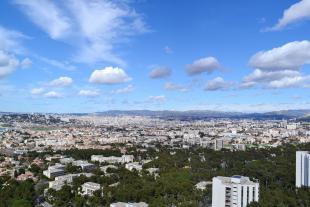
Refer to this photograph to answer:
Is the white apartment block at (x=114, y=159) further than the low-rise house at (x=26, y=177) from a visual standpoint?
Yes

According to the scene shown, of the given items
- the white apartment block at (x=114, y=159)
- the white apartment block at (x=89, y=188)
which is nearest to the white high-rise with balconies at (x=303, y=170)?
Answer: the white apartment block at (x=89, y=188)

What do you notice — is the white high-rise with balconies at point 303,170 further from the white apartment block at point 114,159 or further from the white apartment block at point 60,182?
the white apartment block at point 114,159

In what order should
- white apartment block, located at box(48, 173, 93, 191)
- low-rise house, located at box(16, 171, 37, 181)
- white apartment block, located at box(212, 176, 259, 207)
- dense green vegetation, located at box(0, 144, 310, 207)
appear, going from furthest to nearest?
low-rise house, located at box(16, 171, 37, 181)
white apartment block, located at box(48, 173, 93, 191)
dense green vegetation, located at box(0, 144, 310, 207)
white apartment block, located at box(212, 176, 259, 207)

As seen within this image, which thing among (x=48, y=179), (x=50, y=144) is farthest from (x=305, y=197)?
(x=50, y=144)

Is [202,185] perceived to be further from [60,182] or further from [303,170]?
[60,182]

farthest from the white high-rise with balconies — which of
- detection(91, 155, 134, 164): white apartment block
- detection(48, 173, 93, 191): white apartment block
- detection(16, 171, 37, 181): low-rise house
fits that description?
detection(16, 171, 37, 181): low-rise house

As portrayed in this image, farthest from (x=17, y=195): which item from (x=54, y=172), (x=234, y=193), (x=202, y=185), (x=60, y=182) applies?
(x=234, y=193)

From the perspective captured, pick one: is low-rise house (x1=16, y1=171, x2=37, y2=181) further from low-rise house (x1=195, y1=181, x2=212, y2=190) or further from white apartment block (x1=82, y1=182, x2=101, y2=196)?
low-rise house (x1=195, y1=181, x2=212, y2=190)
